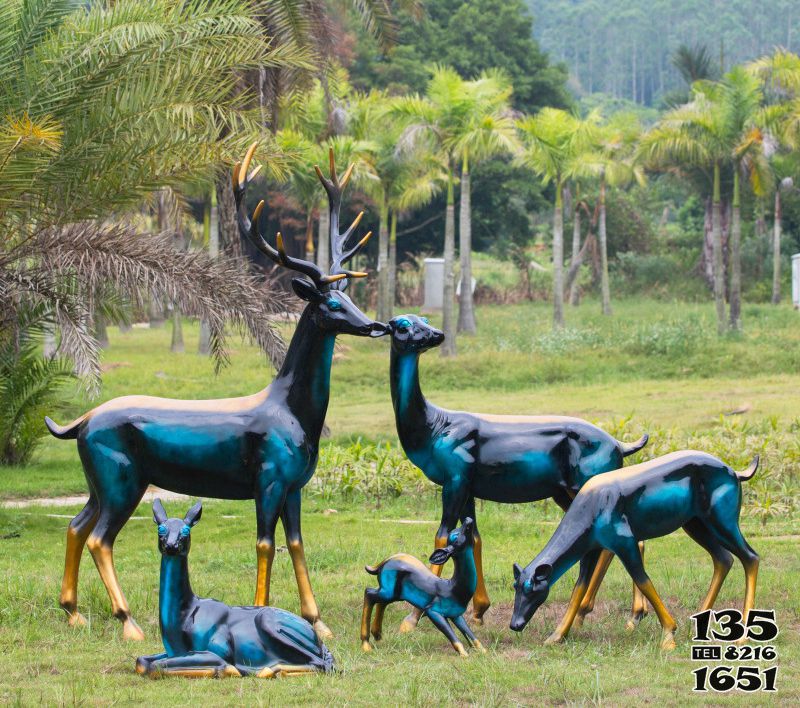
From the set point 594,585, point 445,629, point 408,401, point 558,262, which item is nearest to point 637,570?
point 594,585

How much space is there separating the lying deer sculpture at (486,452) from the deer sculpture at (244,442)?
509 mm

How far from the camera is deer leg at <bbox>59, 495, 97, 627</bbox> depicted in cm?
778

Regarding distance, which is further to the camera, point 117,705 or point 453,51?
point 453,51

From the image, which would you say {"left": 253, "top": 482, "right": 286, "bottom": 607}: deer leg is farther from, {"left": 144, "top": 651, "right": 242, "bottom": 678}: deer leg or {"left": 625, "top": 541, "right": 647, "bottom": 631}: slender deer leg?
{"left": 625, "top": 541, "right": 647, "bottom": 631}: slender deer leg

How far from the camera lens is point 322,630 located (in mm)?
7574

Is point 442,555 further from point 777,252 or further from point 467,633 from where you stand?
point 777,252

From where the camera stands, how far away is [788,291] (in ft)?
140

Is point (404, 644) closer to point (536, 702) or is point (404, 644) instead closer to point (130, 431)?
point (536, 702)

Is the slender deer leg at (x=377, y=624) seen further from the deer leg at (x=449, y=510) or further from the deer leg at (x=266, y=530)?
the deer leg at (x=266, y=530)

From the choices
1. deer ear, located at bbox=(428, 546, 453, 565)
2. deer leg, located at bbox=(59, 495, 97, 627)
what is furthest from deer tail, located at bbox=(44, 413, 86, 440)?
deer ear, located at bbox=(428, 546, 453, 565)

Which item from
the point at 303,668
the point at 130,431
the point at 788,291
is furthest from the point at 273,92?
the point at 788,291

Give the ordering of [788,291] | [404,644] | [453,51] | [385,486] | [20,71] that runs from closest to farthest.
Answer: [404,644] → [20,71] → [385,486] → [788,291] → [453,51]

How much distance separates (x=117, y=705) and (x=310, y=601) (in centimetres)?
189

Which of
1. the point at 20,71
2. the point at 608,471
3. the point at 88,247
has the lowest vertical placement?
the point at 608,471
